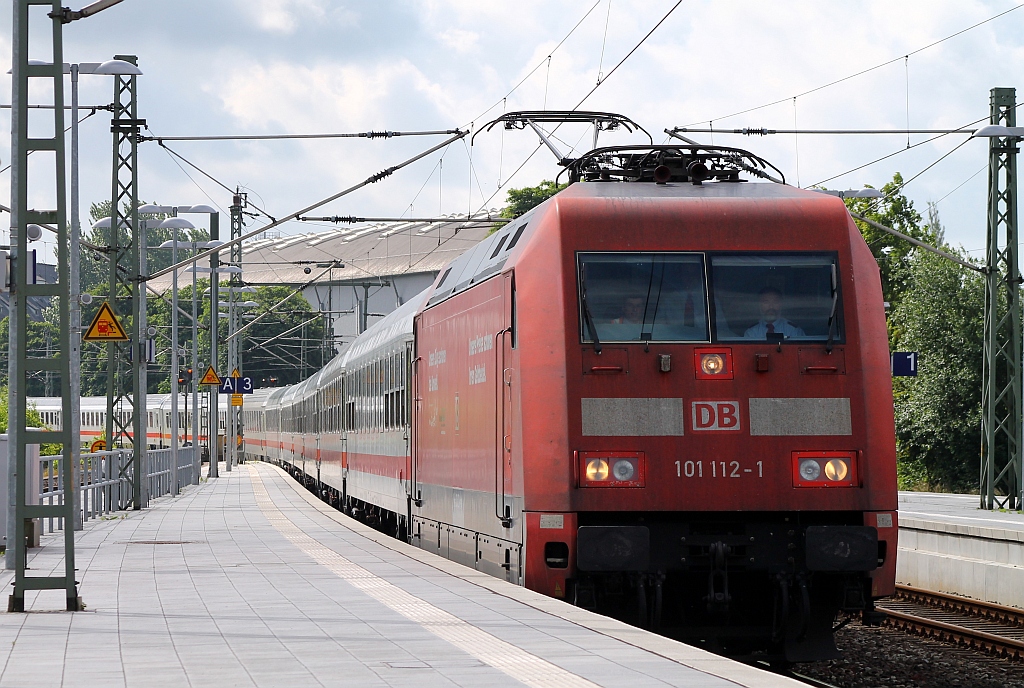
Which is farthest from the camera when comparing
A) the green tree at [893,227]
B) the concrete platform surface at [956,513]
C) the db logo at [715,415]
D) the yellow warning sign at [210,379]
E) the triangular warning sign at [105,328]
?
the green tree at [893,227]

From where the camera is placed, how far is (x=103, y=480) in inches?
1112

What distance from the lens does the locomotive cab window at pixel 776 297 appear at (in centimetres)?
1097

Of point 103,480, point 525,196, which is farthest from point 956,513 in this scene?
point 525,196

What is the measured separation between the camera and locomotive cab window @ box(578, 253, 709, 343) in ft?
35.8

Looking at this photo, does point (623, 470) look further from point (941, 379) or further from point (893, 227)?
point (893, 227)

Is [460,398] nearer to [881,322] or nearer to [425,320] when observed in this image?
[425,320]

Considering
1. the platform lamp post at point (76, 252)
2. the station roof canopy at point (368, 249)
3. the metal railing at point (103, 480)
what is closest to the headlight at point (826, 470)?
the metal railing at point (103, 480)

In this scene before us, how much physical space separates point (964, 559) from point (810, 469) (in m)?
8.57

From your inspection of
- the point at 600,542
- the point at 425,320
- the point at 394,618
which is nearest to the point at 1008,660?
the point at 600,542

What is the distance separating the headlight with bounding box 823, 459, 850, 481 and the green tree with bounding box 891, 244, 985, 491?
34.3m

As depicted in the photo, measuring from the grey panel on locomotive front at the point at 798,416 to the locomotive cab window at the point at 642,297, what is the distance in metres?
0.69

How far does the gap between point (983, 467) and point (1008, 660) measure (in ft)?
54.9

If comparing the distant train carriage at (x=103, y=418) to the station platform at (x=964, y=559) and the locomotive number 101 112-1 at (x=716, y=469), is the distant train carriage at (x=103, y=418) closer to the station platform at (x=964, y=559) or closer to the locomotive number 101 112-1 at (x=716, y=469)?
the station platform at (x=964, y=559)

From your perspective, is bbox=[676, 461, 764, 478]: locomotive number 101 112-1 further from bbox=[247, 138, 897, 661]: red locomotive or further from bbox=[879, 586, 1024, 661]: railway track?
bbox=[879, 586, 1024, 661]: railway track
